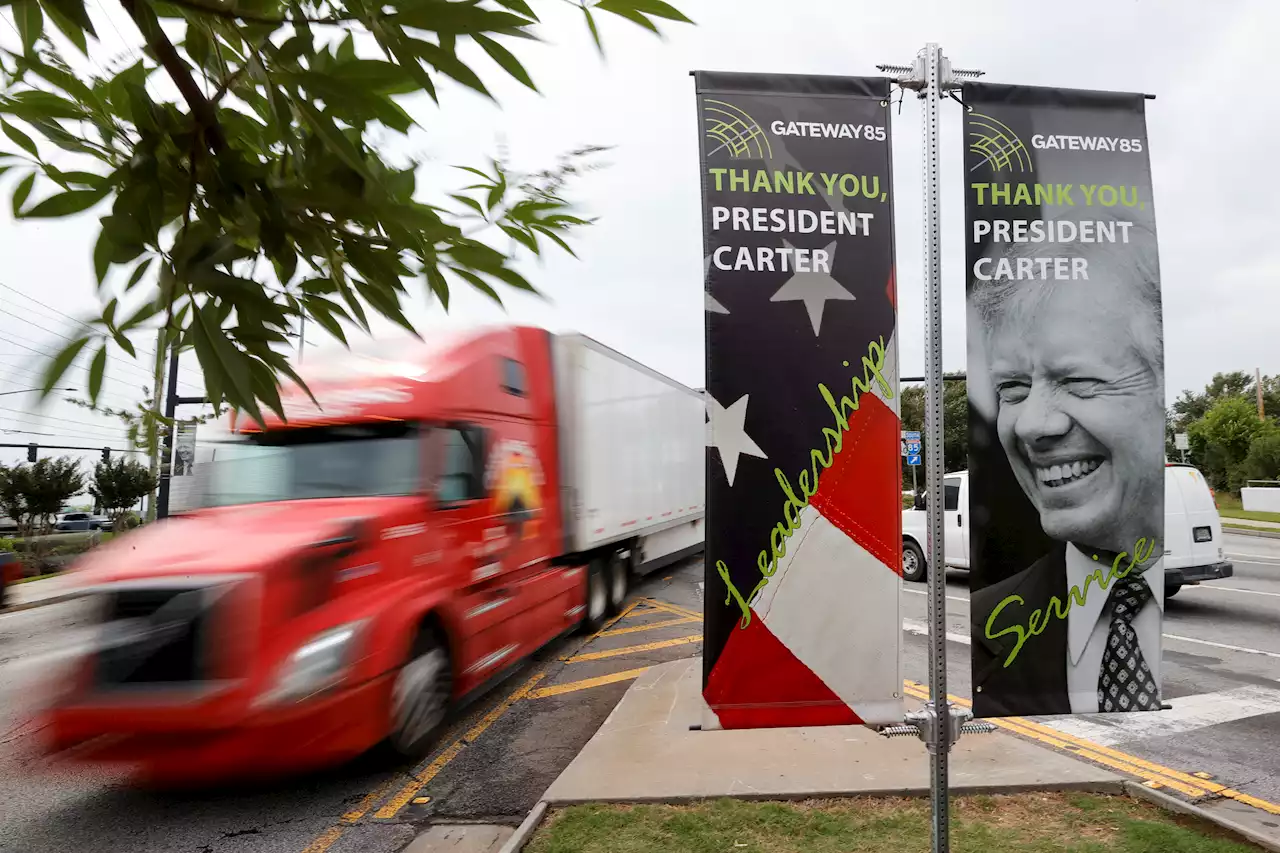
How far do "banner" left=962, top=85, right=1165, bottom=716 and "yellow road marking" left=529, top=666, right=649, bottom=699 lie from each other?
192 inches

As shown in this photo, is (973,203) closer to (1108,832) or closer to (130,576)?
(1108,832)

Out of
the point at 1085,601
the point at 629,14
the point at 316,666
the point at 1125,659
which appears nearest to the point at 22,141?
the point at 629,14

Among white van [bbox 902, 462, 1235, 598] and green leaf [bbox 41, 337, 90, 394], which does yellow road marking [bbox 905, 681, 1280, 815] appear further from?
green leaf [bbox 41, 337, 90, 394]

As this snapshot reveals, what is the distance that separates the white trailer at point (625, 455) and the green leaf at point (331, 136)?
793 centimetres

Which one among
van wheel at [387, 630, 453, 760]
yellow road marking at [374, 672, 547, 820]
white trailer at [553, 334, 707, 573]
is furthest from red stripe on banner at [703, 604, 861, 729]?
white trailer at [553, 334, 707, 573]

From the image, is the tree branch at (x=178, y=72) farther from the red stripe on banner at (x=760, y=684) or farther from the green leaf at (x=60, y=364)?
the red stripe on banner at (x=760, y=684)

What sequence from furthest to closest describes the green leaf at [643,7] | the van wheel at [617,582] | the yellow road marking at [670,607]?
the yellow road marking at [670,607]
the van wheel at [617,582]
the green leaf at [643,7]

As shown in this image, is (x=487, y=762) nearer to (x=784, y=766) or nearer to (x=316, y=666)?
(x=316, y=666)

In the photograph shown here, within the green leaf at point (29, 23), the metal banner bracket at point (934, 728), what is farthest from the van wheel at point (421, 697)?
the green leaf at point (29, 23)

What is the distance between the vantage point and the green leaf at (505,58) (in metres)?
1.13

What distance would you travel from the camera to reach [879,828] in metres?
4.01

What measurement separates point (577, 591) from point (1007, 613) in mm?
6782

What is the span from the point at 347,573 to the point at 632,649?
4603mm

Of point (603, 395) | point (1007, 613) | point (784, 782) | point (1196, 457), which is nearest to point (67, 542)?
point (603, 395)
